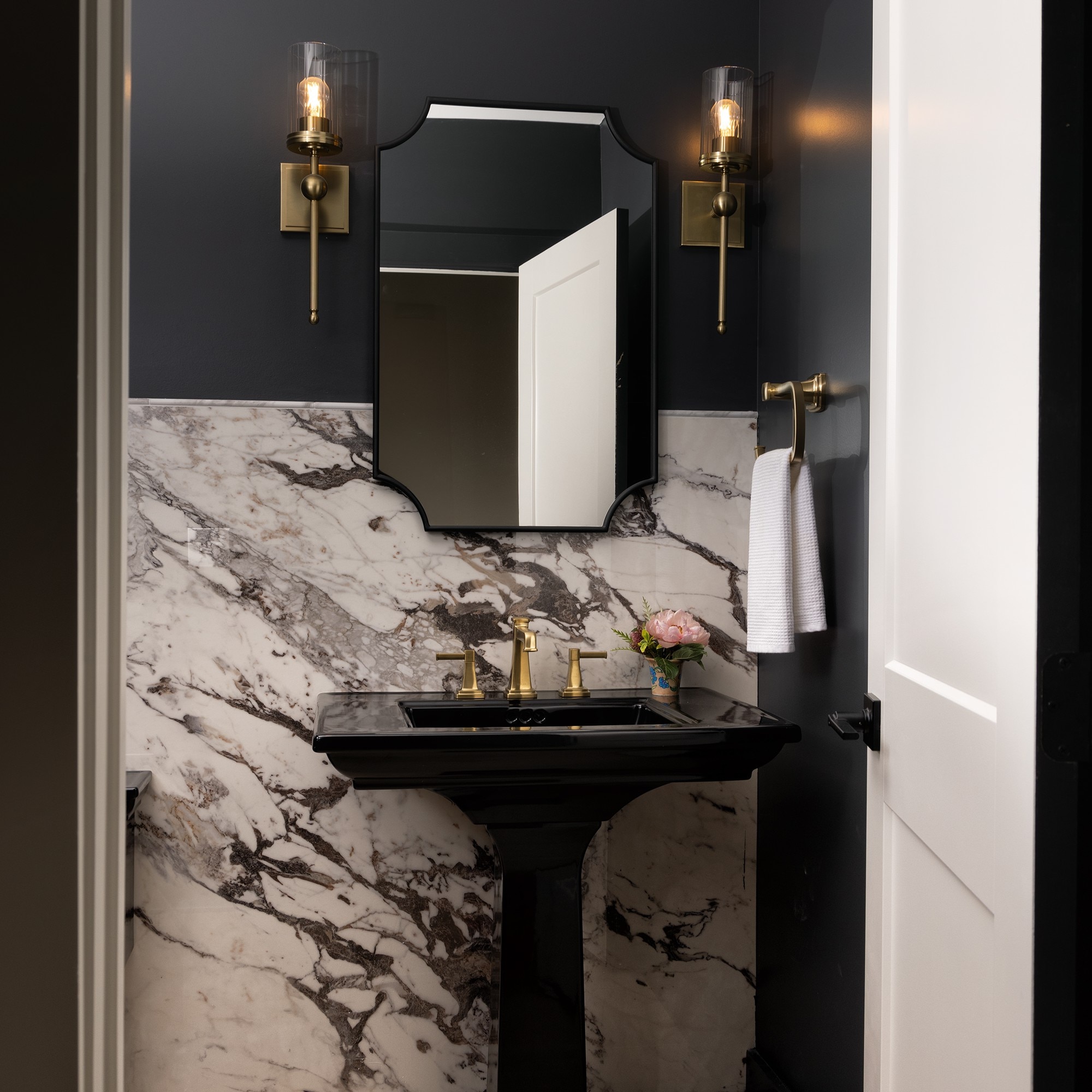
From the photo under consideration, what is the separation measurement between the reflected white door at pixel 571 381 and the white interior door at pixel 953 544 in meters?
0.81

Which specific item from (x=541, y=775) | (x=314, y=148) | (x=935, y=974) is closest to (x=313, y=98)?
(x=314, y=148)

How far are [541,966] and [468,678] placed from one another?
0.56 m

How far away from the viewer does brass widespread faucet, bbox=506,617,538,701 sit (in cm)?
185

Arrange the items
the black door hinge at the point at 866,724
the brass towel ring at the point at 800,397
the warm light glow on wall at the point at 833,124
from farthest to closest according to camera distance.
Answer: the brass towel ring at the point at 800,397
the warm light glow on wall at the point at 833,124
the black door hinge at the point at 866,724

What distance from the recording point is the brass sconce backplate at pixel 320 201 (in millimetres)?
1913

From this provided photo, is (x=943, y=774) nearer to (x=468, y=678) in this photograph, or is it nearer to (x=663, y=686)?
(x=663, y=686)

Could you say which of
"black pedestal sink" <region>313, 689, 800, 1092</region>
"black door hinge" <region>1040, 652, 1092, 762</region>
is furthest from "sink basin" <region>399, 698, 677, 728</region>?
"black door hinge" <region>1040, 652, 1092, 762</region>

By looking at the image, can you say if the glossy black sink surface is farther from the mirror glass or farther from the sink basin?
the mirror glass

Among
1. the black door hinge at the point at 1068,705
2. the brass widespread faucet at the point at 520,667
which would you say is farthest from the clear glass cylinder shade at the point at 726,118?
the black door hinge at the point at 1068,705

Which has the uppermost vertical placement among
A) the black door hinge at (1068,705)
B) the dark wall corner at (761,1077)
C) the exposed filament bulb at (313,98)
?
the exposed filament bulb at (313,98)

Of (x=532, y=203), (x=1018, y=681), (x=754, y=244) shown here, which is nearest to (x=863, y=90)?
(x=754, y=244)

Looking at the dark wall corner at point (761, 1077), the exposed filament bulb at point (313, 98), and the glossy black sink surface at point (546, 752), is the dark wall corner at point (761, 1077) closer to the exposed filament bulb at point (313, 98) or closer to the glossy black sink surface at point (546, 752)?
the glossy black sink surface at point (546, 752)

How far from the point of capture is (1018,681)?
75 cm

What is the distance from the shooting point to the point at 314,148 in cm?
184
